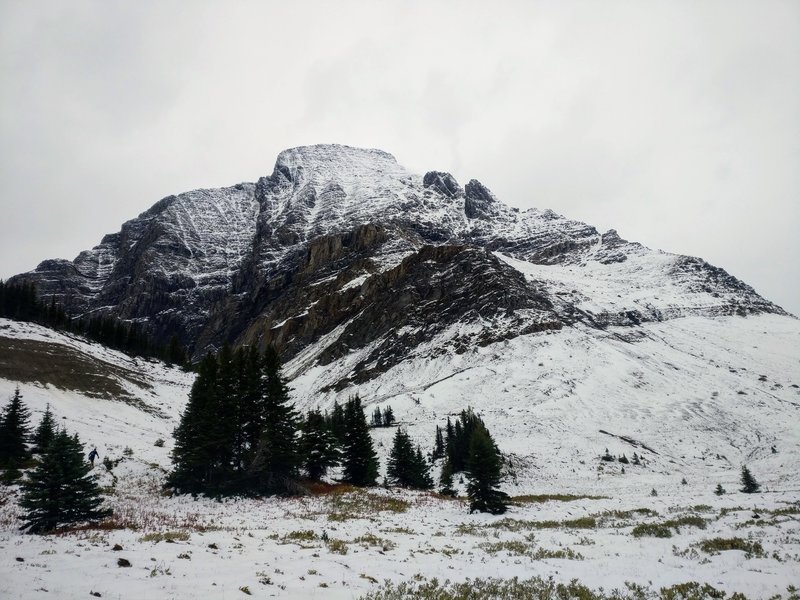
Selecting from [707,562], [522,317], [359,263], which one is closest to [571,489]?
[707,562]

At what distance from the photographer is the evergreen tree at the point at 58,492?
53.9 feet

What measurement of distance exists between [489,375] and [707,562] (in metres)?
86.0

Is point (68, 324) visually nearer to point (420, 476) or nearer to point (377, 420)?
point (377, 420)

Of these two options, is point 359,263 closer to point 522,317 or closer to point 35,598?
point 522,317

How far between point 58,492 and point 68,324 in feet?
296

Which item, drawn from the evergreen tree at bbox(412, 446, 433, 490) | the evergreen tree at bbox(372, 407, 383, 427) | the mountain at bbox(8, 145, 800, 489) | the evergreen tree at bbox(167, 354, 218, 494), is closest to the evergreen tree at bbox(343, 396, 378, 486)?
the evergreen tree at bbox(412, 446, 433, 490)

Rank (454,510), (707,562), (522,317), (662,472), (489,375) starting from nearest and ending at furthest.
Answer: (707,562), (454,510), (662,472), (489,375), (522,317)

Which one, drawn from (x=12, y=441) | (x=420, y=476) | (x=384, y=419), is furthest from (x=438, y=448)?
(x=12, y=441)

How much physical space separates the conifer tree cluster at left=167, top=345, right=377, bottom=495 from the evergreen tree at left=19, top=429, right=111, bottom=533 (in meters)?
12.8

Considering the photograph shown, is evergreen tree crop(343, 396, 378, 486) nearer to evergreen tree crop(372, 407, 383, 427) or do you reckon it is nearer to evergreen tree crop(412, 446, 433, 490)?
evergreen tree crop(412, 446, 433, 490)

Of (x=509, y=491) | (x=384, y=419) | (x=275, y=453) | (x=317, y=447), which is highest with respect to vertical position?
(x=275, y=453)

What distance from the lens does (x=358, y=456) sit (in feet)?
137

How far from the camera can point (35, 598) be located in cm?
873

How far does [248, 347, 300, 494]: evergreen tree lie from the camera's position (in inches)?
1275
